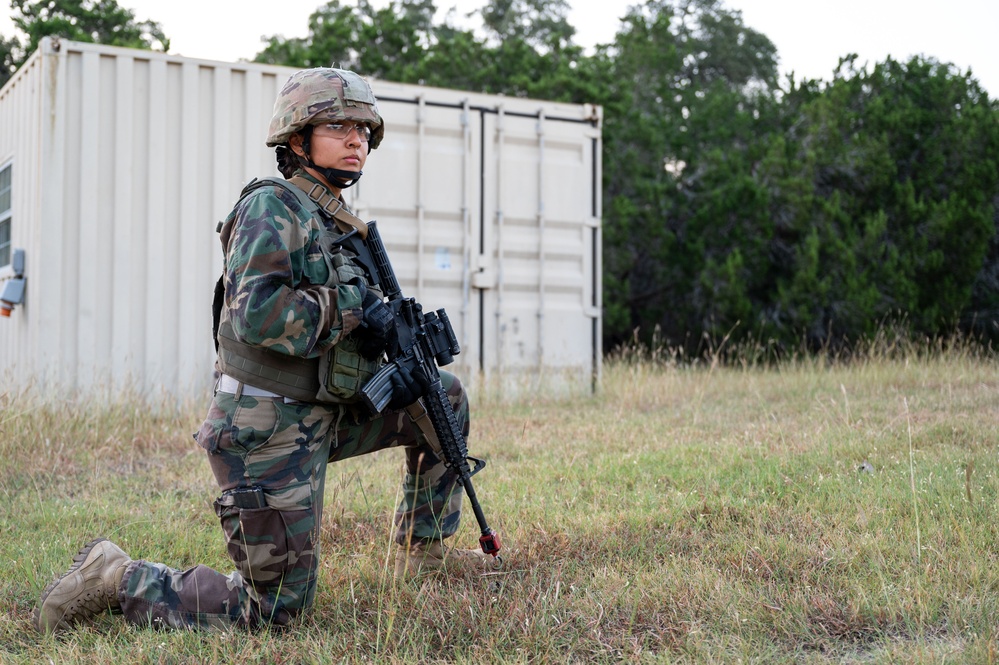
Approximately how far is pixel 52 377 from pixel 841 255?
9.90 m

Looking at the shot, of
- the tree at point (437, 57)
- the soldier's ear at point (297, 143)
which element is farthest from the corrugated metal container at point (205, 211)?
the tree at point (437, 57)

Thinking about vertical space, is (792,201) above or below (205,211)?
above

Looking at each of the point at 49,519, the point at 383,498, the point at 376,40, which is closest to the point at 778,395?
the point at 383,498

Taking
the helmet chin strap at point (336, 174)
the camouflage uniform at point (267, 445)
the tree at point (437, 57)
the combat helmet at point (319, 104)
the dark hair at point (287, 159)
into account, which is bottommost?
the camouflage uniform at point (267, 445)

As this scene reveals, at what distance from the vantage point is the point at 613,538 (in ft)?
11.9

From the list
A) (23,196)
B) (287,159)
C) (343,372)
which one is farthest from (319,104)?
(23,196)

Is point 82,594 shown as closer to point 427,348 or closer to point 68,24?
point 427,348

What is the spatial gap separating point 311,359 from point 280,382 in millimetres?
121

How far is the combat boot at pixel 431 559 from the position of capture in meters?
3.30

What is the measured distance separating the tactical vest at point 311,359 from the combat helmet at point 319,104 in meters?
0.13

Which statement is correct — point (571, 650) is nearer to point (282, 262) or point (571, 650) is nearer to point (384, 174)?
point (282, 262)

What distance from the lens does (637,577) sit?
3.15m

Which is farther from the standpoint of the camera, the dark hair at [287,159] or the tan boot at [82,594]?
the dark hair at [287,159]

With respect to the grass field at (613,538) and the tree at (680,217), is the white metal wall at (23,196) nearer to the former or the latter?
the grass field at (613,538)
